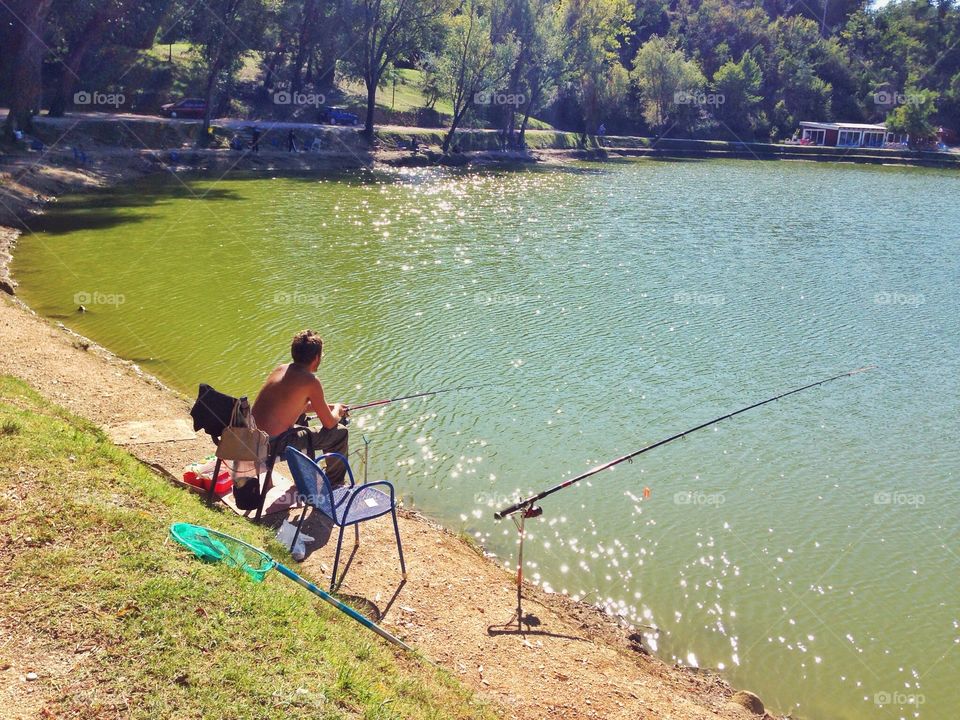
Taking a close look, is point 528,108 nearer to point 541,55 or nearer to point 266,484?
point 541,55

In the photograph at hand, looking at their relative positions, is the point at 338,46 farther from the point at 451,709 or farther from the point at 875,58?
the point at 875,58

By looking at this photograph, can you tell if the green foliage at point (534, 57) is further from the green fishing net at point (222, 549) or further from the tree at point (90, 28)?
the green fishing net at point (222, 549)

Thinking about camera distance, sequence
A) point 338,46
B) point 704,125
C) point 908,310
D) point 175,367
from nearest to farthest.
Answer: point 175,367 < point 908,310 < point 338,46 < point 704,125

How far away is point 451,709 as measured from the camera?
4762mm

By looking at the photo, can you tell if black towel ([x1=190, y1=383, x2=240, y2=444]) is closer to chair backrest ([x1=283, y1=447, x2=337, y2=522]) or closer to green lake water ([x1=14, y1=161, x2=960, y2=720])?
chair backrest ([x1=283, y1=447, x2=337, y2=522])

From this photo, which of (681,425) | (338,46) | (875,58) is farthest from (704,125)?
(681,425)

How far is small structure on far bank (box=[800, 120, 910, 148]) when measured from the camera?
80806 millimetres

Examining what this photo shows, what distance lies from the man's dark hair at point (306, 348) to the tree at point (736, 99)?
8492cm

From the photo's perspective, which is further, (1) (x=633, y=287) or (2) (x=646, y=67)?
(2) (x=646, y=67)

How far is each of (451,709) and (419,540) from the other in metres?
2.98

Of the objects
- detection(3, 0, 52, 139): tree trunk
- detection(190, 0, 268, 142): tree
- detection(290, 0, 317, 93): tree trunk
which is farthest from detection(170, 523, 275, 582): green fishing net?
detection(290, 0, 317, 93): tree trunk

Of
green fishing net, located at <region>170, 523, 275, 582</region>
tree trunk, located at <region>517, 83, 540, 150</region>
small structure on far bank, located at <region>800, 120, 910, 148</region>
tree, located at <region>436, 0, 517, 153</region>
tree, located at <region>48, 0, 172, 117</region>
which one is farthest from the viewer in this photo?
small structure on far bank, located at <region>800, 120, 910, 148</region>

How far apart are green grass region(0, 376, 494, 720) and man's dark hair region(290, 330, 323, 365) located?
69.8 inches

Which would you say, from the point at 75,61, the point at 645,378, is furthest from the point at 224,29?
the point at 645,378
